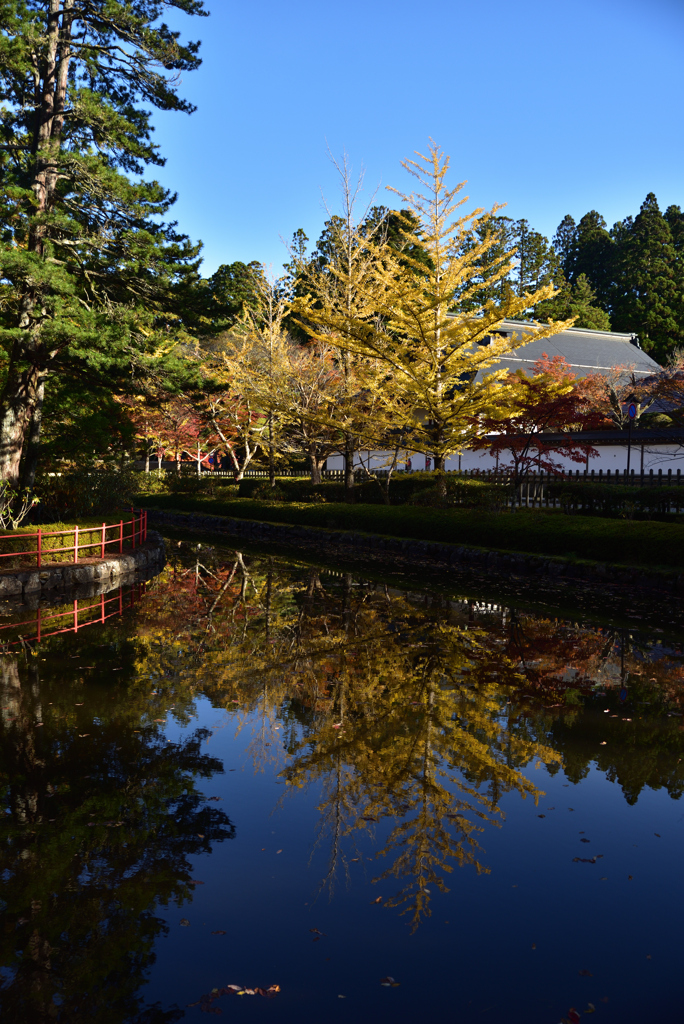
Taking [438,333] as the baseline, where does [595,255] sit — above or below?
above

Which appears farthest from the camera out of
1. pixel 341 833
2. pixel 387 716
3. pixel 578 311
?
pixel 578 311

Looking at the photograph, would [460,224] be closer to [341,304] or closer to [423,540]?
[341,304]

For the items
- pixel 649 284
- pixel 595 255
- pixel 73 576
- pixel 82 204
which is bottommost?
pixel 73 576

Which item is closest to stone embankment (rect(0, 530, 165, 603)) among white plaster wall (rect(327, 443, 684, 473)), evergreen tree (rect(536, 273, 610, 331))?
white plaster wall (rect(327, 443, 684, 473))

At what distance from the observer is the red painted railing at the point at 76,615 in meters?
10.4

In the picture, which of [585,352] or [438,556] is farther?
[585,352]

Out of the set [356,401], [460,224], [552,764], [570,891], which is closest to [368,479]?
[356,401]

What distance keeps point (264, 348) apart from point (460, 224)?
12.1m

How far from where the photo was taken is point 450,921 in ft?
12.8

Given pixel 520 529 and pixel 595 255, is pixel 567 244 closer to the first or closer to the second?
pixel 595 255

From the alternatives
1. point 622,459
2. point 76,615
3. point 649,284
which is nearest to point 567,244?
point 649,284

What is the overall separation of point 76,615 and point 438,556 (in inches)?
418

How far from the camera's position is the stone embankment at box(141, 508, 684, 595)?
599 inches

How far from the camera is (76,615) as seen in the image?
1171cm
